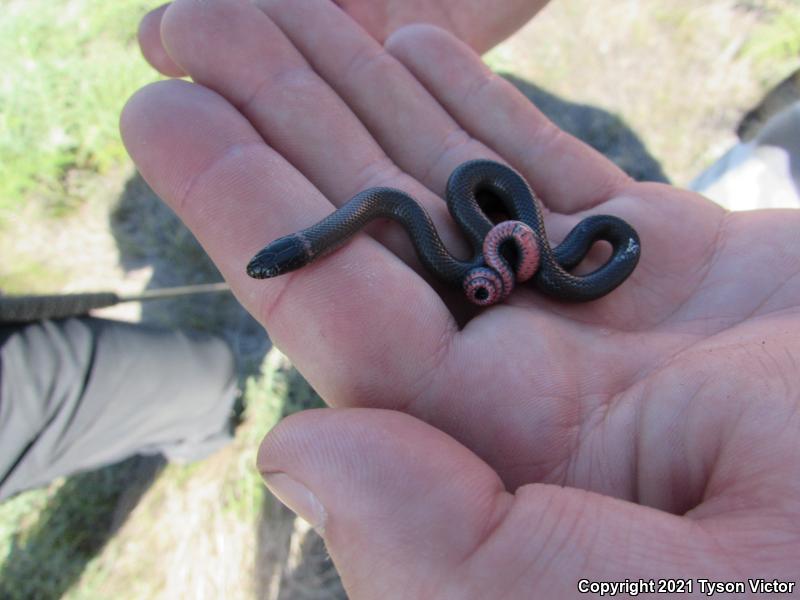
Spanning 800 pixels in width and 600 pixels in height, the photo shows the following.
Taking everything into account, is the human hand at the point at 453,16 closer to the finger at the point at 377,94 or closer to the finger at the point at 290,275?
the finger at the point at 377,94

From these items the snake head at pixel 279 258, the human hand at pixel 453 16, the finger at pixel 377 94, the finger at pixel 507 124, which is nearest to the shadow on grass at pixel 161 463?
the human hand at pixel 453 16

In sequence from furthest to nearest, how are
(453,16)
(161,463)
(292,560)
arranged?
1. (161,463)
2. (453,16)
3. (292,560)

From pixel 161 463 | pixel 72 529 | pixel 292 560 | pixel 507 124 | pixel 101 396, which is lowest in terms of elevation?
pixel 72 529

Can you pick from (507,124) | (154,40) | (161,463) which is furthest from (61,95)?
(507,124)

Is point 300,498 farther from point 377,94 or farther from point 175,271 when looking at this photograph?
point 175,271

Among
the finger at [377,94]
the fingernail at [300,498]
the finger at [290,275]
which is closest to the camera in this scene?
the fingernail at [300,498]

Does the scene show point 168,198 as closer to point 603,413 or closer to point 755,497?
point 603,413

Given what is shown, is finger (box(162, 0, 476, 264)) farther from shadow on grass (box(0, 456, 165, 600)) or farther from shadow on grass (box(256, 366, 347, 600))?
shadow on grass (box(0, 456, 165, 600))

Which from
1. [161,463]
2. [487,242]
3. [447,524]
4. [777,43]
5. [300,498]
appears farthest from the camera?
[777,43]
